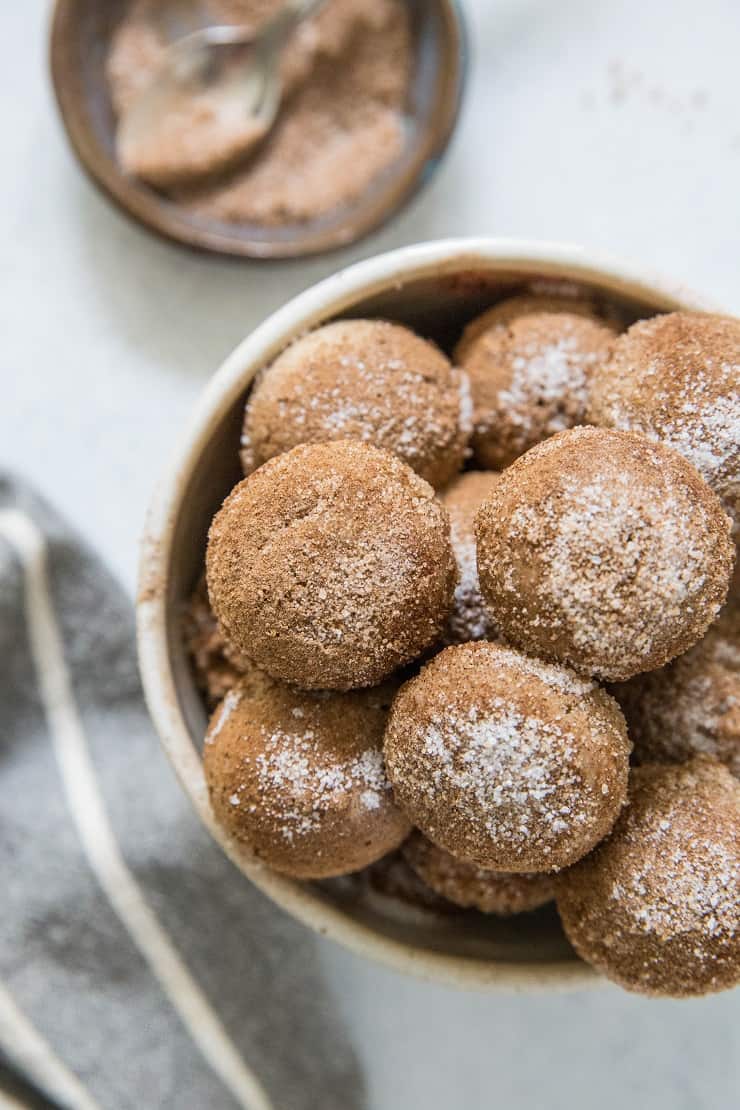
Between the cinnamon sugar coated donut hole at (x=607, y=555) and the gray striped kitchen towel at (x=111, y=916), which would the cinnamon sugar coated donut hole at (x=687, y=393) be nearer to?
the cinnamon sugar coated donut hole at (x=607, y=555)

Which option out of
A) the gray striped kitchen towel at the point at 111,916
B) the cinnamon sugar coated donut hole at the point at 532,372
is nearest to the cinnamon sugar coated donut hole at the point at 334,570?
the cinnamon sugar coated donut hole at the point at 532,372

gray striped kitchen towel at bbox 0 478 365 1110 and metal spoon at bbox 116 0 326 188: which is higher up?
metal spoon at bbox 116 0 326 188

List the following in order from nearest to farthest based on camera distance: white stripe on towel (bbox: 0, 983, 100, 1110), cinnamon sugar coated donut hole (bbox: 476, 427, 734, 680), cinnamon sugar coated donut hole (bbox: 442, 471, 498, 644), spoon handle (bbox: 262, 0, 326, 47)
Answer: cinnamon sugar coated donut hole (bbox: 476, 427, 734, 680) → cinnamon sugar coated donut hole (bbox: 442, 471, 498, 644) → white stripe on towel (bbox: 0, 983, 100, 1110) → spoon handle (bbox: 262, 0, 326, 47)

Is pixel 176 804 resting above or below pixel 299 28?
below

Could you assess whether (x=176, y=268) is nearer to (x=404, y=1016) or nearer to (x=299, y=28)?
(x=299, y=28)

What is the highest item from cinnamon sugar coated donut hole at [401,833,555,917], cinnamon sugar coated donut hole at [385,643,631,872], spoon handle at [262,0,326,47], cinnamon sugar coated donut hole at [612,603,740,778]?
spoon handle at [262,0,326,47]

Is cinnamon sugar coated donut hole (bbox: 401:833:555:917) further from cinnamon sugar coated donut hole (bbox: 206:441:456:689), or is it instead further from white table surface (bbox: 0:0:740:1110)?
white table surface (bbox: 0:0:740:1110)

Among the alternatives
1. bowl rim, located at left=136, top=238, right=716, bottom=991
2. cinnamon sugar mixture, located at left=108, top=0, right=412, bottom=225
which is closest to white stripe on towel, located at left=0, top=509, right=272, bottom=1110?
bowl rim, located at left=136, top=238, right=716, bottom=991

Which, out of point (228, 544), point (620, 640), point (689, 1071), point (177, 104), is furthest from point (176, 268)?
Result: point (689, 1071)
